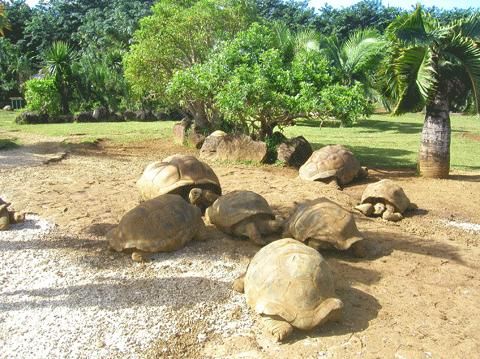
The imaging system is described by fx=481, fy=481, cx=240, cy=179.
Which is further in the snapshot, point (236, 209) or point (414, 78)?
point (414, 78)

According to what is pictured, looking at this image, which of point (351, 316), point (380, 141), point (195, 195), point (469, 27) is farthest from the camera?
point (380, 141)

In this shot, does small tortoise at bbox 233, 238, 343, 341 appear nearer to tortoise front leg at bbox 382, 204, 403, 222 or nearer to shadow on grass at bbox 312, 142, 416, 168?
tortoise front leg at bbox 382, 204, 403, 222

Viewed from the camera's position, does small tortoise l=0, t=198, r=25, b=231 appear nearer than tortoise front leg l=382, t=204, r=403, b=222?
Yes

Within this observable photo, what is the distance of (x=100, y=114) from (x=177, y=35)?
9836 mm

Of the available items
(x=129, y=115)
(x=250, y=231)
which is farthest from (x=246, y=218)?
(x=129, y=115)

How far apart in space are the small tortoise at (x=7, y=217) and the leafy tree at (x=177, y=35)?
743cm

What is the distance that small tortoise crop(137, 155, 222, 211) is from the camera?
550cm

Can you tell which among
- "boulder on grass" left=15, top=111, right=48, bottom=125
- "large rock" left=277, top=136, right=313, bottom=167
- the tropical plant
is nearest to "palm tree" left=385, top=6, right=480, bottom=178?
"large rock" left=277, top=136, right=313, bottom=167

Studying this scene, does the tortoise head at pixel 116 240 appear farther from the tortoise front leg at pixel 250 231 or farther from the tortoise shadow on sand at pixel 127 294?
the tortoise front leg at pixel 250 231

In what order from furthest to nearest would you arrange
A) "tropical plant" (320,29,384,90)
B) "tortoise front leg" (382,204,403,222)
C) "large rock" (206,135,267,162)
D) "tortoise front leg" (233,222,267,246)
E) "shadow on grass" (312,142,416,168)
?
1. "tropical plant" (320,29,384,90)
2. "shadow on grass" (312,142,416,168)
3. "large rock" (206,135,267,162)
4. "tortoise front leg" (382,204,403,222)
5. "tortoise front leg" (233,222,267,246)

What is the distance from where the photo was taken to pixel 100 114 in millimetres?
20625

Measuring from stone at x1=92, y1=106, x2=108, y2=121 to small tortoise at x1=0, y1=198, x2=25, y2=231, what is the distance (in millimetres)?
15787

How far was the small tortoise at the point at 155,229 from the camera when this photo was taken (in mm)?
4301

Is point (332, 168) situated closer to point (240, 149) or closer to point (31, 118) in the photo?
point (240, 149)
